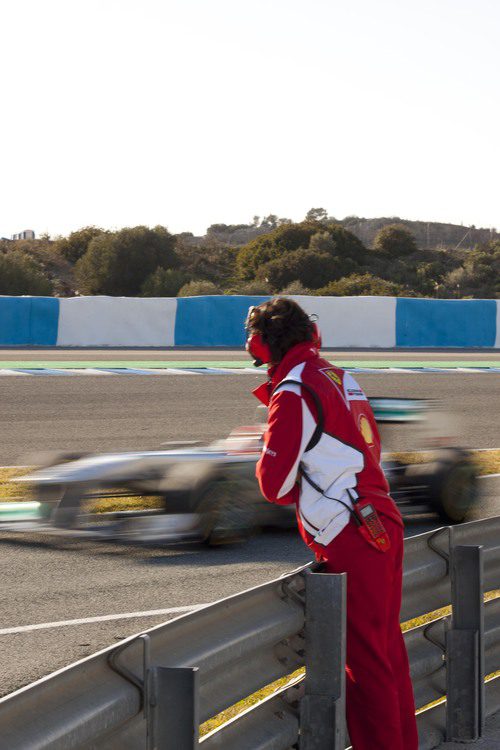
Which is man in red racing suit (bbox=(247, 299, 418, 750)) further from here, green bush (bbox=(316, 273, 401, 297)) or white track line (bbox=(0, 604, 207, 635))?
green bush (bbox=(316, 273, 401, 297))

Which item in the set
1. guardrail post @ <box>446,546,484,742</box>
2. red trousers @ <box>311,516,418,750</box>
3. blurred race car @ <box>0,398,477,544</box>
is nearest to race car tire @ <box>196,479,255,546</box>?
blurred race car @ <box>0,398,477,544</box>

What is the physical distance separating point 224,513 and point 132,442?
5348mm

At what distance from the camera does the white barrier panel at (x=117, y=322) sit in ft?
87.8

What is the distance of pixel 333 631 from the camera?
4055mm

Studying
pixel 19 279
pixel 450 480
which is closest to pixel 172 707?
pixel 450 480

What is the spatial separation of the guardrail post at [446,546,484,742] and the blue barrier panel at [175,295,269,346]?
2231 centimetres

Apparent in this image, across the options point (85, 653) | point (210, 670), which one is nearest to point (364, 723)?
point (210, 670)

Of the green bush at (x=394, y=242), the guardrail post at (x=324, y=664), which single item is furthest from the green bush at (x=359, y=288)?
the guardrail post at (x=324, y=664)

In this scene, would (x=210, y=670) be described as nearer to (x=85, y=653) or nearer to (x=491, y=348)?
(x=85, y=653)

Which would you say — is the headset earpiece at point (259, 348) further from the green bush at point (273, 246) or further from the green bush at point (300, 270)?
the green bush at point (273, 246)

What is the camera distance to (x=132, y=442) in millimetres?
13711

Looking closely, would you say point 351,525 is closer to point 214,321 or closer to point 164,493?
point 164,493

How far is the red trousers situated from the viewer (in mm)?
4156

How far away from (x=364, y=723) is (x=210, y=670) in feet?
2.53
